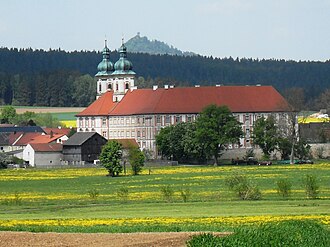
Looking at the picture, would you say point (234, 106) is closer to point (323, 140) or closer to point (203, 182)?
point (323, 140)

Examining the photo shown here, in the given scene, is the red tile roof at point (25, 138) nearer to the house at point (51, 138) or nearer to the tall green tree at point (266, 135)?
the house at point (51, 138)

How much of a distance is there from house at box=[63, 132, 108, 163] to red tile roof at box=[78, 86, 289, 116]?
13.1 m

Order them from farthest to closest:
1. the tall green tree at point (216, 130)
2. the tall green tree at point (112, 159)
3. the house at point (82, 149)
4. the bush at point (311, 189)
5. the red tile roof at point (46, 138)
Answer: the red tile roof at point (46, 138), the house at point (82, 149), the tall green tree at point (216, 130), the tall green tree at point (112, 159), the bush at point (311, 189)

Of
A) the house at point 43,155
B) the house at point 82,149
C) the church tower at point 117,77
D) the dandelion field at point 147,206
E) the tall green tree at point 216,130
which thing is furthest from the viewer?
the church tower at point 117,77

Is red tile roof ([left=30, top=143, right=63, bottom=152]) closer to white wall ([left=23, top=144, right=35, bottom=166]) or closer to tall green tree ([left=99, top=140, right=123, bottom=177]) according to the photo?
white wall ([left=23, top=144, right=35, bottom=166])

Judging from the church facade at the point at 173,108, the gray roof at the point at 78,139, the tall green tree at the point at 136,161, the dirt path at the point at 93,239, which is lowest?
the dirt path at the point at 93,239

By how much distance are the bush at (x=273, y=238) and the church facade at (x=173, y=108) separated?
11374 centimetres

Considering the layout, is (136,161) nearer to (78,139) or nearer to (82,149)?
(82,149)

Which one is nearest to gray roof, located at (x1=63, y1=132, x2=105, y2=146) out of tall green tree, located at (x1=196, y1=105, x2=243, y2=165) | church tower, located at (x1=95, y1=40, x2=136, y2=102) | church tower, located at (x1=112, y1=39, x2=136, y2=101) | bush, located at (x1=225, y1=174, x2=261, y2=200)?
tall green tree, located at (x1=196, y1=105, x2=243, y2=165)

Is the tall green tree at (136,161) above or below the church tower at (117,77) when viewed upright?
below

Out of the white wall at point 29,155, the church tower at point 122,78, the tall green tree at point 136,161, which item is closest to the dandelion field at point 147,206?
the tall green tree at point 136,161

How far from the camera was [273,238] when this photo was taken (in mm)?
28094

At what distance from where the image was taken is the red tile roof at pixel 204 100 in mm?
152250

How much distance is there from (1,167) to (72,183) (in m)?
44.1
